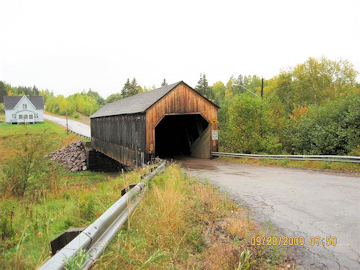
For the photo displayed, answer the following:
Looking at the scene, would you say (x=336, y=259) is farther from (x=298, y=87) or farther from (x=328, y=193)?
(x=298, y=87)

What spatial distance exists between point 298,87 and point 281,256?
43605 mm

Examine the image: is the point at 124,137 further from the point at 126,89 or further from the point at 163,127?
the point at 126,89

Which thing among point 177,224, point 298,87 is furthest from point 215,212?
point 298,87

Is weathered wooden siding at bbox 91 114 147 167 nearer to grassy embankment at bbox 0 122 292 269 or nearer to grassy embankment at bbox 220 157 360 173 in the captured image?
grassy embankment at bbox 220 157 360 173

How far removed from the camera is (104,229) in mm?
2857
